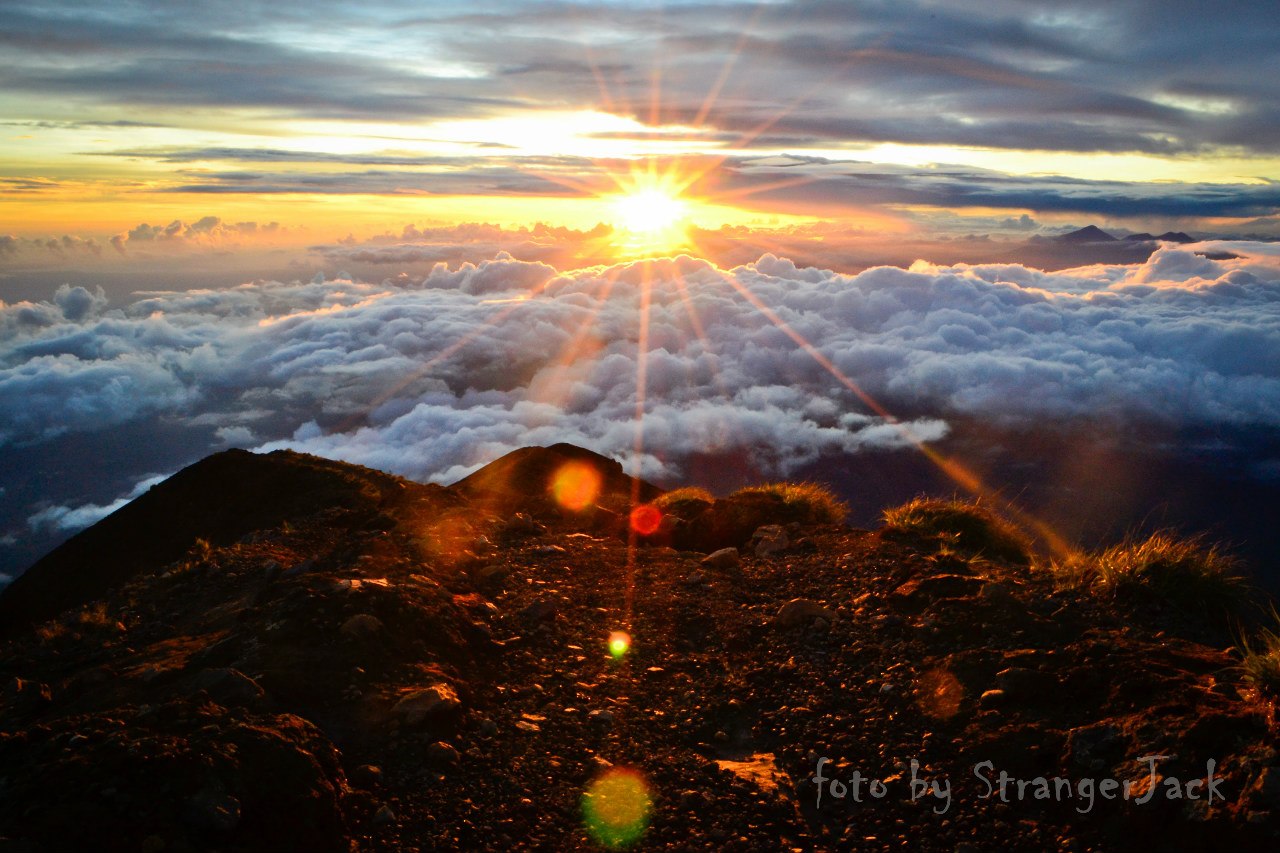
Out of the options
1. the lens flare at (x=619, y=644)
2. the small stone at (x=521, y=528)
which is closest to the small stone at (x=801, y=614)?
the lens flare at (x=619, y=644)

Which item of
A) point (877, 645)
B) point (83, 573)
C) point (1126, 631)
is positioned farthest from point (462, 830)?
point (83, 573)

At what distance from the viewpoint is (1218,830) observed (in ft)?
12.8

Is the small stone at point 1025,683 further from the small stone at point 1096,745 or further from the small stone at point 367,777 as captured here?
the small stone at point 367,777

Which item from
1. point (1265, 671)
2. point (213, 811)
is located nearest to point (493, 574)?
point (213, 811)

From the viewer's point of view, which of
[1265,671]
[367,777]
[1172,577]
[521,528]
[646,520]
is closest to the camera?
[1265,671]

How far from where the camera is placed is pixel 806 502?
→ 12078mm

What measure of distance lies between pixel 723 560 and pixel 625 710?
3.91 meters

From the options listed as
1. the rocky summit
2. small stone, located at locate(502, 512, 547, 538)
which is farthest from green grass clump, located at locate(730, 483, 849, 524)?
small stone, located at locate(502, 512, 547, 538)

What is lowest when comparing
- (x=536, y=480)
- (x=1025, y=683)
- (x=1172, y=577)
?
(x=536, y=480)

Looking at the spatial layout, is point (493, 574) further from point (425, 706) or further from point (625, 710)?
point (425, 706)

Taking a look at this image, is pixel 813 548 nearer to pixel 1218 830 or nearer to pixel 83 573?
pixel 1218 830

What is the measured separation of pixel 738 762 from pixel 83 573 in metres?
20.3

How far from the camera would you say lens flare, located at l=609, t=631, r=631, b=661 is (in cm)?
736

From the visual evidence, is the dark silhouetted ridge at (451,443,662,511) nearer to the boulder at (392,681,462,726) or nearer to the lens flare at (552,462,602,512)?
the lens flare at (552,462,602,512)
